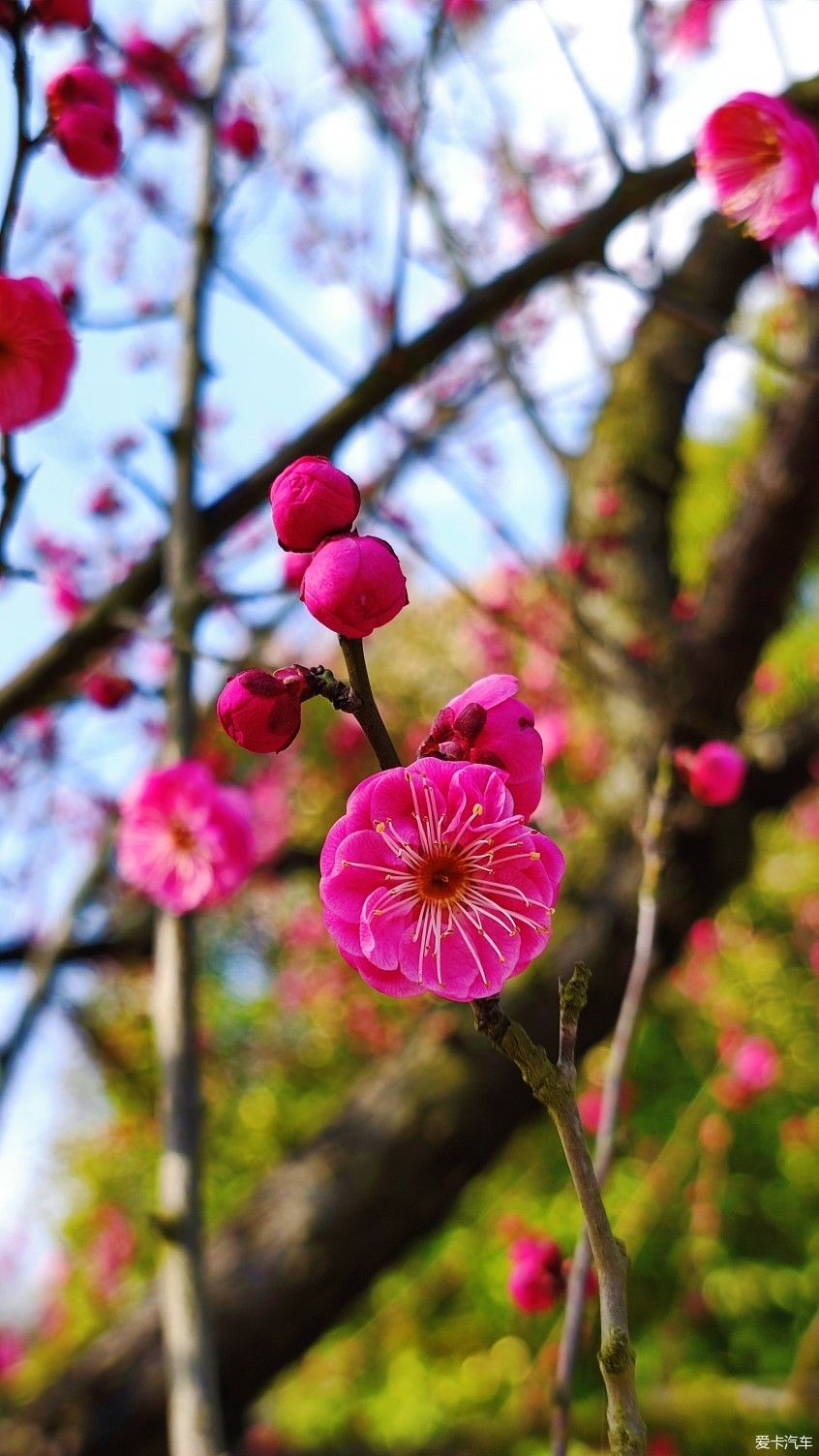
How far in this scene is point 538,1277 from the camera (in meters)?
1.12

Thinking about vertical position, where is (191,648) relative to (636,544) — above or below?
below

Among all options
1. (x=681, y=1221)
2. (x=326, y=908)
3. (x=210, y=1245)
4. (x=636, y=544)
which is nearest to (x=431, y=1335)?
(x=681, y=1221)

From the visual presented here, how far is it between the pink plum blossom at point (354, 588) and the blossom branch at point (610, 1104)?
1.38ft

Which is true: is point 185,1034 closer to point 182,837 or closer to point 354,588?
point 182,837

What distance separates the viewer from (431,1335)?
381 cm

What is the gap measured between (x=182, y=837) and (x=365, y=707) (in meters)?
1.11

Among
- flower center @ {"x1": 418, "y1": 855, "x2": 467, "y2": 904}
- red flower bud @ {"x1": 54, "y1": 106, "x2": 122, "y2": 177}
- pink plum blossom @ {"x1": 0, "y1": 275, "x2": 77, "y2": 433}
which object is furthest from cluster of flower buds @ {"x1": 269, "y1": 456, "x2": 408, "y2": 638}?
red flower bud @ {"x1": 54, "y1": 106, "x2": 122, "y2": 177}

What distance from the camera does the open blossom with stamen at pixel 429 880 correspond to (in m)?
0.65

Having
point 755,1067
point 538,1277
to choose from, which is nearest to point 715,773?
point 538,1277

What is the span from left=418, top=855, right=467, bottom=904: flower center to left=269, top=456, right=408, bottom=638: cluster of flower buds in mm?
185

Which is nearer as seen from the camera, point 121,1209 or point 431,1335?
point 431,1335

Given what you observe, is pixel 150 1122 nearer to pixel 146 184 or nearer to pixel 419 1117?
pixel 419 1117

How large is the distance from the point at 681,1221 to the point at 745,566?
2.35 meters

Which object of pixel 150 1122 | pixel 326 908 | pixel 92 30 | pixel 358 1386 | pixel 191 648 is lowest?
pixel 326 908
